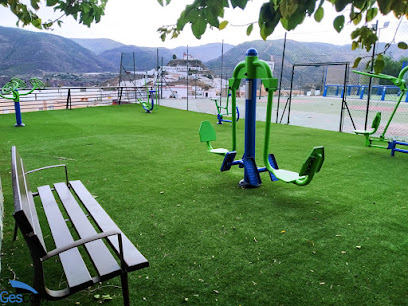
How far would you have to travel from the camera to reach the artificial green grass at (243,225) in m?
2.44

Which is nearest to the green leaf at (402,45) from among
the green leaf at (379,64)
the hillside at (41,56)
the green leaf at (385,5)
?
the green leaf at (379,64)

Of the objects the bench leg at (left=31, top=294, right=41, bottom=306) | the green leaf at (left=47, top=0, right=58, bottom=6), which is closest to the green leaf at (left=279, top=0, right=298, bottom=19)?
the green leaf at (left=47, top=0, right=58, bottom=6)

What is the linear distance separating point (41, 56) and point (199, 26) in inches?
2092

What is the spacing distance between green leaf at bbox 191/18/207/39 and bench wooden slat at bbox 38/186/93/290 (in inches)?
59.3

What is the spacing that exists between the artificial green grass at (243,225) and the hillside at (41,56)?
40608 mm

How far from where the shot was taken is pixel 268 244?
3.09 meters

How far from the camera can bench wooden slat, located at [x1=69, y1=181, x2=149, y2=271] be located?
6.61 ft

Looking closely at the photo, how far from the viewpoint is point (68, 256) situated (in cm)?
210

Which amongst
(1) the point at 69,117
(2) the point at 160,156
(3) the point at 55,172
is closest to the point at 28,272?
(3) the point at 55,172

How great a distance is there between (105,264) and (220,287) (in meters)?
0.94

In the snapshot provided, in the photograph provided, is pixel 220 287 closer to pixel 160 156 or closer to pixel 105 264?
pixel 105 264

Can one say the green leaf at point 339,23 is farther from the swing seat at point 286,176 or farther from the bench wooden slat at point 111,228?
the swing seat at point 286,176

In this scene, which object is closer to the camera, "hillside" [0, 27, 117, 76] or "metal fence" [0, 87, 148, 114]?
"metal fence" [0, 87, 148, 114]

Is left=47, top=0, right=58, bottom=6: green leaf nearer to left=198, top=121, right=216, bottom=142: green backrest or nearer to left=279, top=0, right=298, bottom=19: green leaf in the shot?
left=279, top=0, right=298, bottom=19: green leaf
